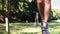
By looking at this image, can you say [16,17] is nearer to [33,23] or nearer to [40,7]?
[33,23]

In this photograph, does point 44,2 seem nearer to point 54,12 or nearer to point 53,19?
point 54,12

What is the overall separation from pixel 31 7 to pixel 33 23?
68cm

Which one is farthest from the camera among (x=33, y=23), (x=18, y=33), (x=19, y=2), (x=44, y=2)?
(x=33, y=23)

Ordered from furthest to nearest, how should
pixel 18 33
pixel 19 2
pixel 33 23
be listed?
pixel 33 23 < pixel 19 2 < pixel 18 33

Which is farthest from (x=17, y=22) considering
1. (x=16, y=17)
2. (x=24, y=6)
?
(x=24, y=6)

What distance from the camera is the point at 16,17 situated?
20.0 ft

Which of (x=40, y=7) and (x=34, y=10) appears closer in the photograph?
(x=40, y=7)

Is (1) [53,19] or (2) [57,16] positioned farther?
(1) [53,19]

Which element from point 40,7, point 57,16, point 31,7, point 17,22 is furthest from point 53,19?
point 40,7

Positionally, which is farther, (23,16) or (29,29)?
(23,16)

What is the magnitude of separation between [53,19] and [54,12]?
60 centimetres

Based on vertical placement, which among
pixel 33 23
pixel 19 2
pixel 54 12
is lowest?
pixel 33 23

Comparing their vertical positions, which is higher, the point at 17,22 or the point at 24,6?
the point at 24,6

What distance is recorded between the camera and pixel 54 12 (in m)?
5.39
